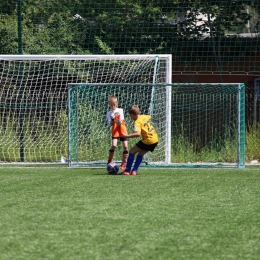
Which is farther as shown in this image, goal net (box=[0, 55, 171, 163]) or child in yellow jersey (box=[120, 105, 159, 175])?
goal net (box=[0, 55, 171, 163])

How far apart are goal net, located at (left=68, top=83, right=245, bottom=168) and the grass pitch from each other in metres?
3.24

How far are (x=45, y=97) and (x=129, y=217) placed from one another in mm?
9237

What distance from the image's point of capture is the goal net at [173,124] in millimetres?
14109

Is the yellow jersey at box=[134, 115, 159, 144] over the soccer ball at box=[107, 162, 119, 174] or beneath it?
over

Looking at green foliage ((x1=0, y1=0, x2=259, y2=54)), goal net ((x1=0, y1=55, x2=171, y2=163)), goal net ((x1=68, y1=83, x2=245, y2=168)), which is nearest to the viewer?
goal net ((x1=68, y1=83, x2=245, y2=168))

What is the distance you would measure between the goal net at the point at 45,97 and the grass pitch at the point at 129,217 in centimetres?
416

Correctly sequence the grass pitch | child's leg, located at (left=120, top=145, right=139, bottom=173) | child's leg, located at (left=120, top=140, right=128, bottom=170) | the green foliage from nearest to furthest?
the grass pitch, child's leg, located at (left=120, top=145, right=139, bottom=173), child's leg, located at (left=120, top=140, right=128, bottom=170), the green foliage

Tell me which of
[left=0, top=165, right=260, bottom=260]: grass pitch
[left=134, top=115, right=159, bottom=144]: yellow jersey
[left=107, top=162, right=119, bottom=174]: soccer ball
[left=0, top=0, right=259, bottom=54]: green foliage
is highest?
[left=0, top=0, right=259, bottom=54]: green foliage

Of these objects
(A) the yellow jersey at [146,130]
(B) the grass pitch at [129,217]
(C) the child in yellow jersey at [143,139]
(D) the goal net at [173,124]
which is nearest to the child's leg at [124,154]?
(C) the child in yellow jersey at [143,139]

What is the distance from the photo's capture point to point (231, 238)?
19.2 feet

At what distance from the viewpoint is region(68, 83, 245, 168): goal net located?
46.3 ft

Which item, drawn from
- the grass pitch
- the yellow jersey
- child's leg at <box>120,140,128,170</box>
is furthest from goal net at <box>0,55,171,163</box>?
the grass pitch

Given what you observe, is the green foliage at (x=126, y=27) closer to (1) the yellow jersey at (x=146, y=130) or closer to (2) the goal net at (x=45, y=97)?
(2) the goal net at (x=45, y=97)

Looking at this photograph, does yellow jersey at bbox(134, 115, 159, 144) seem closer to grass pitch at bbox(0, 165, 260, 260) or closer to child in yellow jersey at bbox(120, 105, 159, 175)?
child in yellow jersey at bbox(120, 105, 159, 175)
